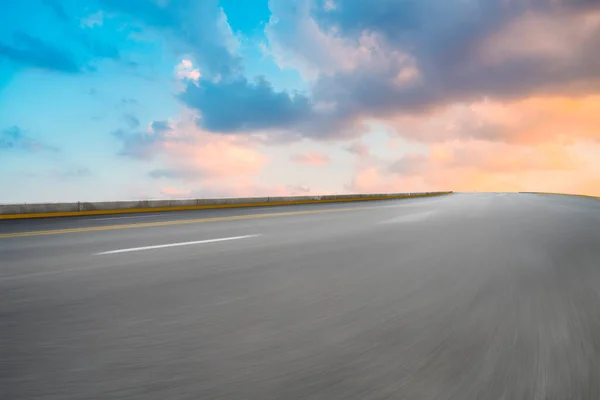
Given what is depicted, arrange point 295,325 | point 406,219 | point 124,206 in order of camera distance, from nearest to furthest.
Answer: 1. point 295,325
2. point 406,219
3. point 124,206

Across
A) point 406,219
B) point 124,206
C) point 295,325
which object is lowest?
point 295,325

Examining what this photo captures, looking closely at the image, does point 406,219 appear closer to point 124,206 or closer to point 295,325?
point 295,325

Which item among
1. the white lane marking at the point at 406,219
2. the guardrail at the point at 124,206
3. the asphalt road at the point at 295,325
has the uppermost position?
the guardrail at the point at 124,206

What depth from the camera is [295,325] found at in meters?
2.59

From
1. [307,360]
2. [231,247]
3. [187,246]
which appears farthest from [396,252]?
[307,360]

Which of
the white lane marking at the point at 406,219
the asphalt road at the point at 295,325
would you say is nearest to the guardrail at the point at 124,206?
the asphalt road at the point at 295,325

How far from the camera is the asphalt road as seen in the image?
6.12 feet

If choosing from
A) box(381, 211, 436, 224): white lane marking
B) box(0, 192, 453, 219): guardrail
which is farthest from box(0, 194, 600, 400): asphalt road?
box(0, 192, 453, 219): guardrail

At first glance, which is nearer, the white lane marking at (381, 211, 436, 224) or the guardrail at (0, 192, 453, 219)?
the white lane marking at (381, 211, 436, 224)

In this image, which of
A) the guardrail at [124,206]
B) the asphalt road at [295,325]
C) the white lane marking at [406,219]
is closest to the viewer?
the asphalt road at [295,325]

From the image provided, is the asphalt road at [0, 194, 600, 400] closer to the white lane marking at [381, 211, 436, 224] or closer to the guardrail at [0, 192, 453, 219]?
the white lane marking at [381, 211, 436, 224]

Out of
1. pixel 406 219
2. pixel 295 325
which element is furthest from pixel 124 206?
pixel 295 325

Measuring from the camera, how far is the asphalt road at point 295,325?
6.12 feet

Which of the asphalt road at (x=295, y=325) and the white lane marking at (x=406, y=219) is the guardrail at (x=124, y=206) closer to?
the asphalt road at (x=295, y=325)
